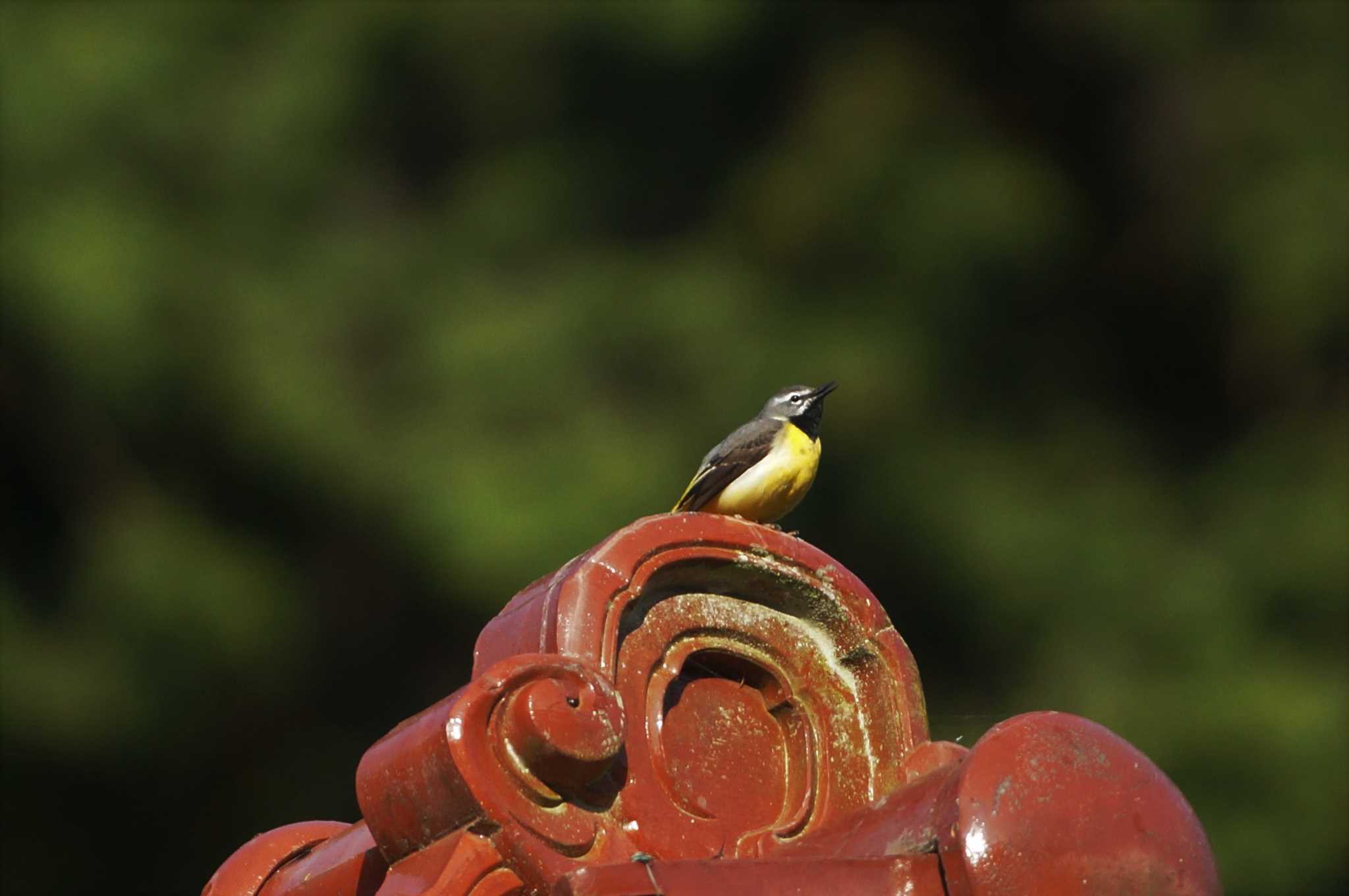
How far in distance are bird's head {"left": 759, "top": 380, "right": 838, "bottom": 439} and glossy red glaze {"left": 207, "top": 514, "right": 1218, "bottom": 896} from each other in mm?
3195

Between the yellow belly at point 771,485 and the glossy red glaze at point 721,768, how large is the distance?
2665 millimetres

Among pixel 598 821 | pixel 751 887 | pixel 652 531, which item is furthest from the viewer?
pixel 652 531

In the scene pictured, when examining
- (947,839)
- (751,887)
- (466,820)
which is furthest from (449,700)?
(947,839)

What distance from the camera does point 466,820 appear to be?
6.27 ft

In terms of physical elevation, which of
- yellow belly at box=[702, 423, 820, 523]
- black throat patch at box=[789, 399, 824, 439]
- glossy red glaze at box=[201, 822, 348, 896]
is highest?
glossy red glaze at box=[201, 822, 348, 896]

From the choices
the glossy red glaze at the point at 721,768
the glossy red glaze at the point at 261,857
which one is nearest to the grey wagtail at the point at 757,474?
the glossy red glaze at the point at 261,857

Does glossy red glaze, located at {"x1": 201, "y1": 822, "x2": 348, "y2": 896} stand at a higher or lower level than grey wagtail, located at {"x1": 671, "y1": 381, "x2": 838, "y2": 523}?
higher

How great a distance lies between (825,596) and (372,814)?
23.7 inches

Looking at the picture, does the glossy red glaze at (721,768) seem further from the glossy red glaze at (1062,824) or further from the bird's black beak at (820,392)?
the bird's black beak at (820,392)

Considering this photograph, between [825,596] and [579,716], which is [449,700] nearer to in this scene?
[579,716]

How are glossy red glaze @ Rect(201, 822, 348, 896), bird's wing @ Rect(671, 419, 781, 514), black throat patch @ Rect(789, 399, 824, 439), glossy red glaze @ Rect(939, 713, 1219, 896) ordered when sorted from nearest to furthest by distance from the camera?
glossy red glaze @ Rect(939, 713, 1219, 896), glossy red glaze @ Rect(201, 822, 348, 896), bird's wing @ Rect(671, 419, 781, 514), black throat patch @ Rect(789, 399, 824, 439)

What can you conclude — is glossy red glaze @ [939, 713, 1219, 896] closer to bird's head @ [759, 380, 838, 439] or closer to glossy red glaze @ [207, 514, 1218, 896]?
glossy red glaze @ [207, 514, 1218, 896]

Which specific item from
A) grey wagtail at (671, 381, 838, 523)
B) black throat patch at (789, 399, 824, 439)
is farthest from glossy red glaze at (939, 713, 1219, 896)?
black throat patch at (789, 399, 824, 439)

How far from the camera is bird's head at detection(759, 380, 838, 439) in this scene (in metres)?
5.56
